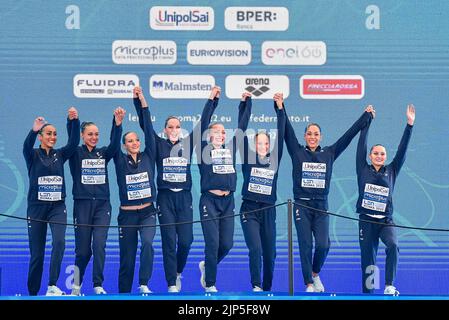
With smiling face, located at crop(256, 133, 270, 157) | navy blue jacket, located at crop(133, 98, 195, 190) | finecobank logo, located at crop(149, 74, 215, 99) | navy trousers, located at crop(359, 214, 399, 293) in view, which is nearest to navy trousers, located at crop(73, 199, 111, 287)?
navy blue jacket, located at crop(133, 98, 195, 190)

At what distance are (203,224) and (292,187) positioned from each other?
1009 mm

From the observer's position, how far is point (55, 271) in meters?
11.5

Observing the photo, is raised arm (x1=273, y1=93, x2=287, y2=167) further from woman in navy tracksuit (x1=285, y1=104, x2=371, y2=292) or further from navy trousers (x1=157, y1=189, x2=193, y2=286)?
navy trousers (x1=157, y1=189, x2=193, y2=286)

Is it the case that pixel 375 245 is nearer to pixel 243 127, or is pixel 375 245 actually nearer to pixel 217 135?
pixel 243 127

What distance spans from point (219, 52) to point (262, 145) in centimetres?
105

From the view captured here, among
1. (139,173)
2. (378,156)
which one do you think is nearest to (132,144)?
(139,173)

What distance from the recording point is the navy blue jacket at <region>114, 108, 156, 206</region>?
1143 centimetres

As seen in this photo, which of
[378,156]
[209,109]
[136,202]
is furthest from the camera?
[378,156]

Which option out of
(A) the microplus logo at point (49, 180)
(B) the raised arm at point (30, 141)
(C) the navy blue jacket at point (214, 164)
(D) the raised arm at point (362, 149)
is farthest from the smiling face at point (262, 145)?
(B) the raised arm at point (30, 141)

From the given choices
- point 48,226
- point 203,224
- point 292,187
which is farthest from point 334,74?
point 48,226

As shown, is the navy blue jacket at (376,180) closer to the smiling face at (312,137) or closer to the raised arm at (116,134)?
the smiling face at (312,137)

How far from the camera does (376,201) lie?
11.7 metres

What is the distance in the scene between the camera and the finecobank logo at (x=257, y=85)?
39.2 ft

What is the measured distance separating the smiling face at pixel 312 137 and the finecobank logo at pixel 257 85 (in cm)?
46
